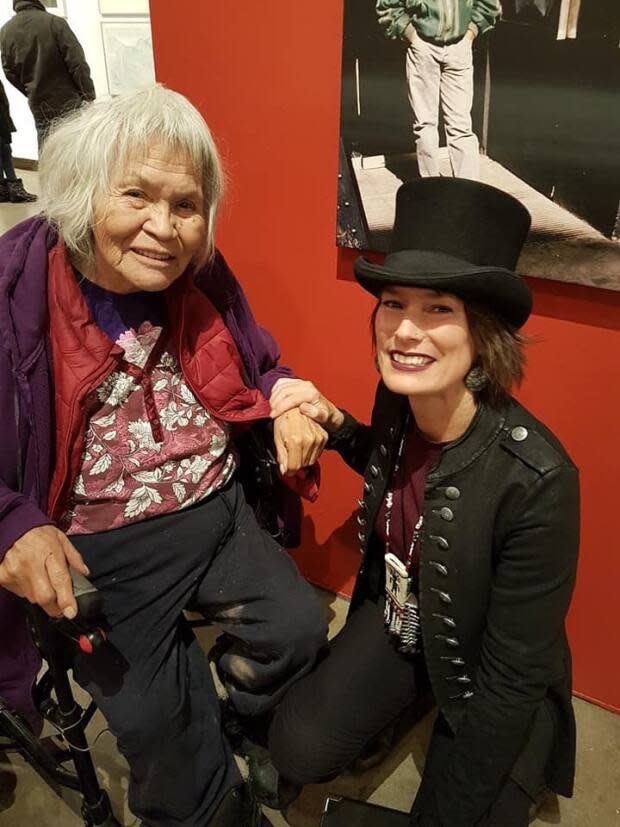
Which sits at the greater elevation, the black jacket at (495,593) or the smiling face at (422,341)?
the smiling face at (422,341)

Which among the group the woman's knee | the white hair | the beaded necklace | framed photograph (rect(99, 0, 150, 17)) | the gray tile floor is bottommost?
the gray tile floor

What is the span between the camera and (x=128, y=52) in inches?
225

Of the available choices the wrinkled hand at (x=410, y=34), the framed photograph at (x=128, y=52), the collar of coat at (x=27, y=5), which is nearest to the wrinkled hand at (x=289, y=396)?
the wrinkled hand at (x=410, y=34)

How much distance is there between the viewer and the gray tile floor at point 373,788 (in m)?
1.53

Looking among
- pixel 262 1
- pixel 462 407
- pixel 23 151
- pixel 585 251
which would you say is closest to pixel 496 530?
pixel 462 407

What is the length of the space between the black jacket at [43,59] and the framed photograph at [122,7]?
1021 millimetres

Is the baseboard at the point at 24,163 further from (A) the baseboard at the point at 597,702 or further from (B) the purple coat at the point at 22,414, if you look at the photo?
(A) the baseboard at the point at 597,702

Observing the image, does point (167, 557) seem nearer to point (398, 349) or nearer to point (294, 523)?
point (294, 523)

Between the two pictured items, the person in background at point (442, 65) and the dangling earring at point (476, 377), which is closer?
the dangling earring at point (476, 377)

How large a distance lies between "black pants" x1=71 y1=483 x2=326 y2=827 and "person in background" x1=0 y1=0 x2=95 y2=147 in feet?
13.1

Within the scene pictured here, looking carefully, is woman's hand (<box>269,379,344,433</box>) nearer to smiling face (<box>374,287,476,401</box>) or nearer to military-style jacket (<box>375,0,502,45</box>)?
smiling face (<box>374,287,476,401</box>)

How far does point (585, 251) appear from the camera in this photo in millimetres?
1242

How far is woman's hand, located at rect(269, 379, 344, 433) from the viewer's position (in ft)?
4.45

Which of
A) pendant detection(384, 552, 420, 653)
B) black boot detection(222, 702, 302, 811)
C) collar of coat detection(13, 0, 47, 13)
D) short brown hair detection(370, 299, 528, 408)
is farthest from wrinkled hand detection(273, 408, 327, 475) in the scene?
collar of coat detection(13, 0, 47, 13)
